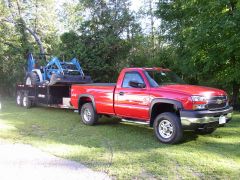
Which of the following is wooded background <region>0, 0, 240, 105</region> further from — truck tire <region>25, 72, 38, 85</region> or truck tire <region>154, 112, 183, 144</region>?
truck tire <region>154, 112, 183, 144</region>

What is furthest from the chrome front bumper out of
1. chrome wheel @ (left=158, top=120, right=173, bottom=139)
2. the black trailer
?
the black trailer

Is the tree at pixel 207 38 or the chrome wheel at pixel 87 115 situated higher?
the tree at pixel 207 38

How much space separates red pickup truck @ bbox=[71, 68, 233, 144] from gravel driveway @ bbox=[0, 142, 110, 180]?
8.92 ft

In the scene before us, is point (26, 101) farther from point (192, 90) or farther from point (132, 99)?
point (192, 90)

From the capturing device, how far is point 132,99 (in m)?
8.91

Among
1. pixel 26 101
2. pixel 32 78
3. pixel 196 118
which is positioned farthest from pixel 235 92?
pixel 26 101

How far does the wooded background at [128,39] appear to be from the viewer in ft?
45.2

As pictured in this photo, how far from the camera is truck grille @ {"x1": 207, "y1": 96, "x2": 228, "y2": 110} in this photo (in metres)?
7.80

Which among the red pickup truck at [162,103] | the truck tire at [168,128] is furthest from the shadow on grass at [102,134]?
the red pickup truck at [162,103]

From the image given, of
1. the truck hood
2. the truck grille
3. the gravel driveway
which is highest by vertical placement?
the truck hood

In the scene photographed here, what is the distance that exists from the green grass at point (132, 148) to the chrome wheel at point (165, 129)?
0.27 m

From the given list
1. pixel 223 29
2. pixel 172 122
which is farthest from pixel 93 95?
pixel 223 29

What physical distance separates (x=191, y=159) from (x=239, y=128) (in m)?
3.88

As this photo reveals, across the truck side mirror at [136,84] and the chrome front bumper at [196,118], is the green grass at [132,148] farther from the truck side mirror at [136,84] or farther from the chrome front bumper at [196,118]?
the truck side mirror at [136,84]
